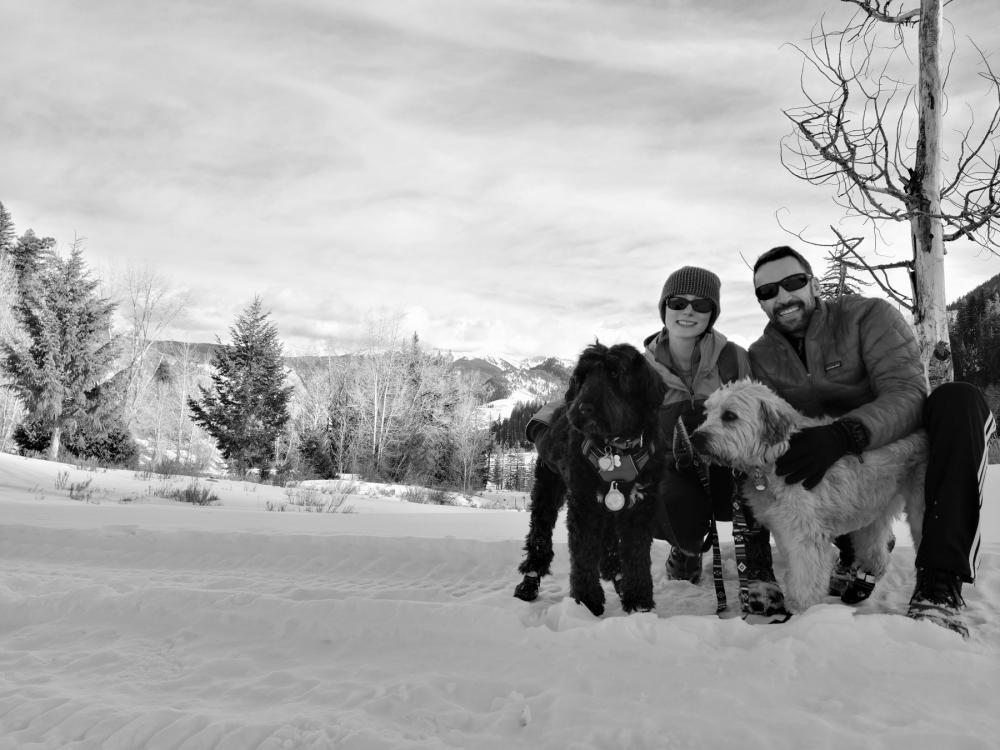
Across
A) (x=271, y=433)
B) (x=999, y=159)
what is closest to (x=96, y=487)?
(x=999, y=159)

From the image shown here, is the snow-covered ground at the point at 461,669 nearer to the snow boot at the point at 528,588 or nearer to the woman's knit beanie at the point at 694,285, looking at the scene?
the snow boot at the point at 528,588

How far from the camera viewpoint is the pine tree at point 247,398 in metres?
28.8

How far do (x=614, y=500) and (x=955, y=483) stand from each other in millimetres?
1594

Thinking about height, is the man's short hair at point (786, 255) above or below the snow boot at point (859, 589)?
above

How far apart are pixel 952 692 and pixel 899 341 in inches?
76.8

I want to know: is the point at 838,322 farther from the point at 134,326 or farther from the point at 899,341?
the point at 134,326

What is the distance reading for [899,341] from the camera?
3334 mm

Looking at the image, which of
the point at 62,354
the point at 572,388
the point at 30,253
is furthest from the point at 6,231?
the point at 572,388

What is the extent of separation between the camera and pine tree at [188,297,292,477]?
94.4 ft

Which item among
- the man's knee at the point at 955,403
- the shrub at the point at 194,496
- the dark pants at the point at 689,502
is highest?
the man's knee at the point at 955,403

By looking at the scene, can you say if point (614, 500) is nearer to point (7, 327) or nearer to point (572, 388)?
point (572, 388)

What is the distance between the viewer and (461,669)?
8.11ft

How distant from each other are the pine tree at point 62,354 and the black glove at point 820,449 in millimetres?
29058

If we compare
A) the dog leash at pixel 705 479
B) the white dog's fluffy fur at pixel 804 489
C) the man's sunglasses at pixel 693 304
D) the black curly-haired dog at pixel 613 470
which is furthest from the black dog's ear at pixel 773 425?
the man's sunglasses at pixel 693 304
